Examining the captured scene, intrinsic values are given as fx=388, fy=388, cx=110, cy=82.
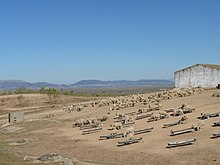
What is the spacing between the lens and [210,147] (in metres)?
24.9

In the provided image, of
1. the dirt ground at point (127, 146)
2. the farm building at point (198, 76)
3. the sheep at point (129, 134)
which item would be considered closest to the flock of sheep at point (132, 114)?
the sheep at point (129, 134)

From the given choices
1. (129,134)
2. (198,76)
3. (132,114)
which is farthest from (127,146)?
(198,76)

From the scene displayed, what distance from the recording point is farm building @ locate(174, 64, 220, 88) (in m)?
55.6

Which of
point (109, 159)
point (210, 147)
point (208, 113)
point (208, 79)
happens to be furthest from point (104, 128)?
point (208, 79)

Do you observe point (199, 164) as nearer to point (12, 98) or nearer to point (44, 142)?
point (44, 142)

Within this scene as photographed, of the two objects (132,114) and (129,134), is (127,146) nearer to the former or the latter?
(129,134)

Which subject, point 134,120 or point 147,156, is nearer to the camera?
point 147,156

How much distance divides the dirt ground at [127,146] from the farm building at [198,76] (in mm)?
9979

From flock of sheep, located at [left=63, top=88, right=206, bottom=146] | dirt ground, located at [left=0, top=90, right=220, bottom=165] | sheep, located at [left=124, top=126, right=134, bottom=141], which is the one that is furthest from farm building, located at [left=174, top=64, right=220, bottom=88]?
sheep, located at [left=124, top=126, right=134, bottom=141]

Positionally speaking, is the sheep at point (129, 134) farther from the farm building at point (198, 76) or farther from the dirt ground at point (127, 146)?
the farm building at point (198, 76)

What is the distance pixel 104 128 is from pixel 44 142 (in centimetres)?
690

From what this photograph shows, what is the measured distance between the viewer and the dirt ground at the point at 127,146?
80.5 feet

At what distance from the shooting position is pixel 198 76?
58.0m

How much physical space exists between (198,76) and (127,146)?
3154 centimetres
